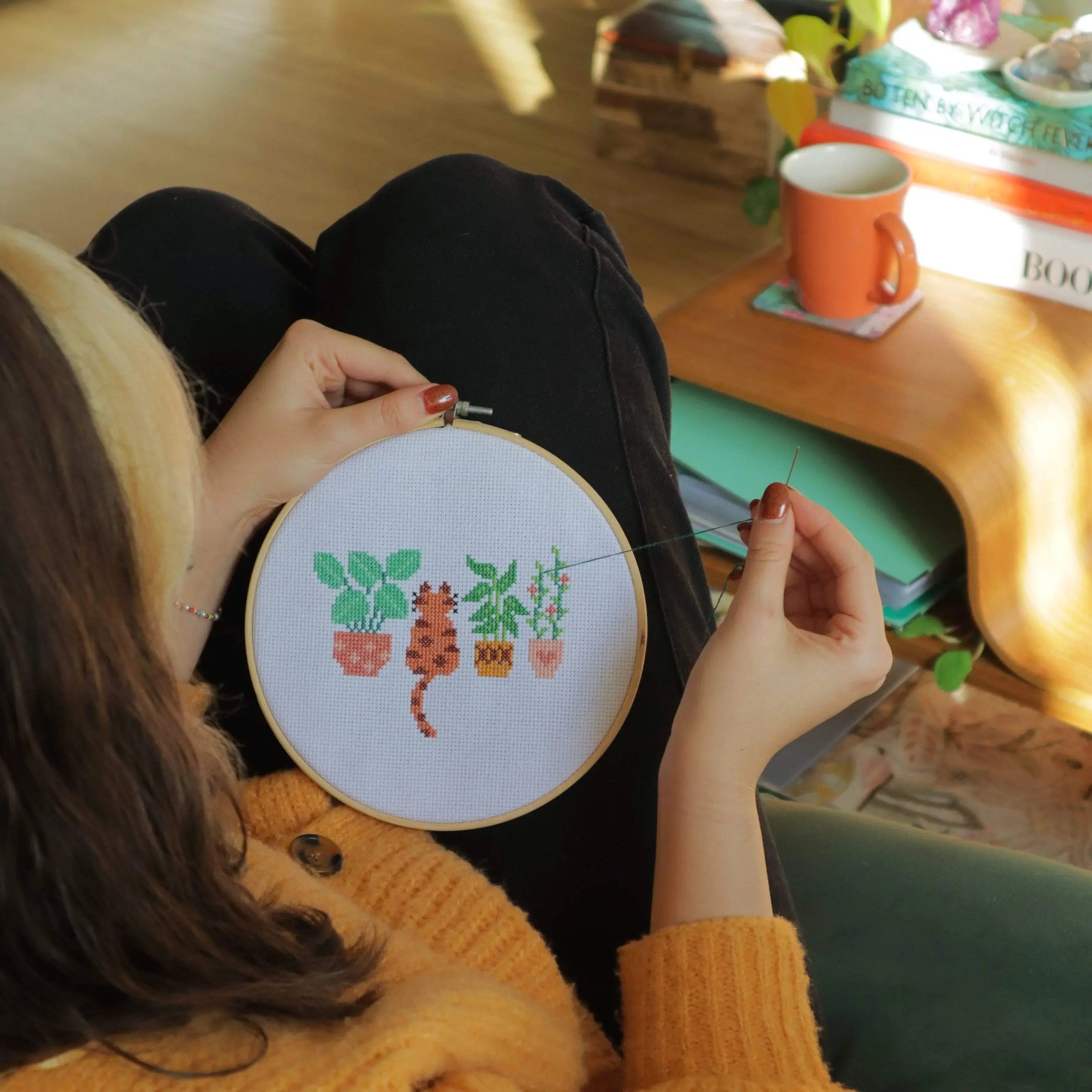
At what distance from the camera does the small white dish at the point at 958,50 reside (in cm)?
122

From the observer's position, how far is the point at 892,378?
1131 millimetres

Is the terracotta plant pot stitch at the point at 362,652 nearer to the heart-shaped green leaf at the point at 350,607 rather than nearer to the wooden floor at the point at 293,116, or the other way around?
the heart-shaped green leaf at the point at 350,607

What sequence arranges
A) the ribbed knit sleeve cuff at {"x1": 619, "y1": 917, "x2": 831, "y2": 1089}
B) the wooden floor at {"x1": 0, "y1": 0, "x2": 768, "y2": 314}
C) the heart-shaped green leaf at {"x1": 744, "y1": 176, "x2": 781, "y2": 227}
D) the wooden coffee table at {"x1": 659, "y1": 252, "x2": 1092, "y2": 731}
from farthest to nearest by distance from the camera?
the wooden floor at {"x1": 0, "y1": 0, "x2": 768, "y2": 314} → the heart-shaped green leaf at {"x1": 744, "y1": 176, "x2": 781, "y2": 227} → the wooden coffee table at {"x1": 659, "y1": 252, "x2": 1092, "y2": 731} → the ribbed knit sleeve cuff at {"x1": 619, "y1": 917, "x2": 831, "y2": 1089}

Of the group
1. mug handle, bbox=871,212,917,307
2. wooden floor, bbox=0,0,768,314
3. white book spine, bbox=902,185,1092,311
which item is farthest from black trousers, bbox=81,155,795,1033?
wooden floor, bbox=0,0,768,314

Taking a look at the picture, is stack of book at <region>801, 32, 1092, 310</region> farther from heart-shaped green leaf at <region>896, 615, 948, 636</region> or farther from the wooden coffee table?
heart-shaped green leaf at <region>896, 615, 948, 636</region>

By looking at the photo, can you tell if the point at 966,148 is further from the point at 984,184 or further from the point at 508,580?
the point at 508,580

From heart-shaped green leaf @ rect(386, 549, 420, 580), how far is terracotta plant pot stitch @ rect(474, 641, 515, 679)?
6cm

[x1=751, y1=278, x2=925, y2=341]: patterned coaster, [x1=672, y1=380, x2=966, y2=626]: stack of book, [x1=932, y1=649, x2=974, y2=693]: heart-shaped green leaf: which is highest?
[x1=751, y1=278, x2=925, y2=341]: patterned coaster

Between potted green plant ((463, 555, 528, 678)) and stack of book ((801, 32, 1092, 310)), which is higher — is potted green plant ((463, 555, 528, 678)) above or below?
below

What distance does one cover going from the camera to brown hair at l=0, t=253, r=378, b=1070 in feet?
1.55

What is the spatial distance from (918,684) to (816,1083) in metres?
0.94

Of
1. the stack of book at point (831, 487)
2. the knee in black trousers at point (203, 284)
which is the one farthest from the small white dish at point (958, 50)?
the knee in black trousers at point (203, 284)

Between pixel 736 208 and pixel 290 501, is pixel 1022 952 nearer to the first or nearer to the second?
pixel 290 501

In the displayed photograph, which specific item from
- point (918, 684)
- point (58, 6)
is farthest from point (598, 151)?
point (58, 6)
